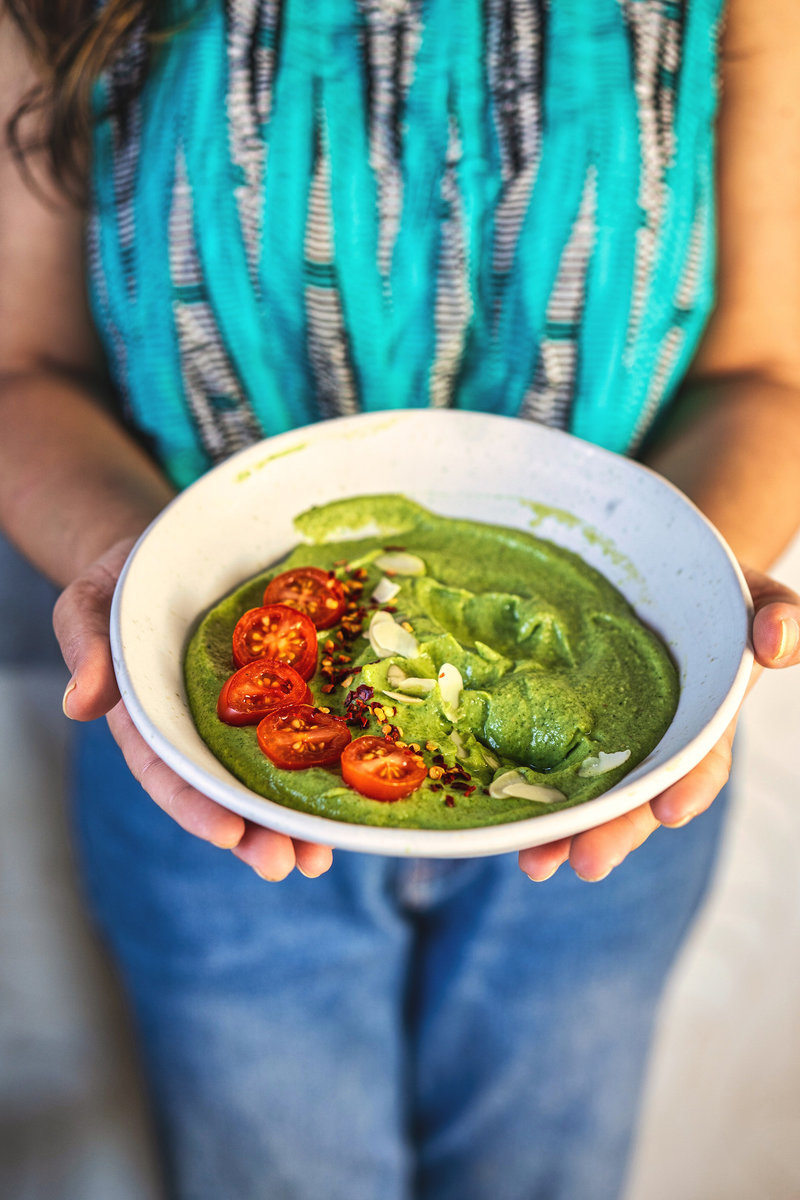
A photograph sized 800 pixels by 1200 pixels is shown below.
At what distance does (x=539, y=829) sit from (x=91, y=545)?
0.91m

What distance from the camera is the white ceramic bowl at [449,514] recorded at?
1038mm

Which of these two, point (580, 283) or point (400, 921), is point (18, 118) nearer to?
point (580, 283)

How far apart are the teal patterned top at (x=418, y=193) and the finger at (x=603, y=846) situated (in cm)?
89

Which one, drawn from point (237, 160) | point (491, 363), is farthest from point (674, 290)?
point (237, 160)

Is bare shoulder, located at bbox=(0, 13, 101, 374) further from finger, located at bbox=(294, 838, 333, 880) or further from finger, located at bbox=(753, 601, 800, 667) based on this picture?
finger, located at bbox=(753, 601, 800, 667)

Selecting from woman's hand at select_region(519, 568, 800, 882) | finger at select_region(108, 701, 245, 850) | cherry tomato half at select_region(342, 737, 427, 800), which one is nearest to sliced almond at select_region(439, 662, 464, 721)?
cherry tomato half at select_region(342, 737, 427, 800)

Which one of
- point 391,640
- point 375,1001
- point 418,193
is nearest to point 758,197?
point 418,193

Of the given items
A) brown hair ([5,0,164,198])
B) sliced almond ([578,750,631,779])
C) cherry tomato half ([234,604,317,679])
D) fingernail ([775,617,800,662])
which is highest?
brown hair ([5,0,164,198])

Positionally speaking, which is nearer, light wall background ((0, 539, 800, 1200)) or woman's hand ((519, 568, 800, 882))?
woman's hand ((519, 568, 800, 882))

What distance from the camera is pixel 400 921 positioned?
1.96 metres

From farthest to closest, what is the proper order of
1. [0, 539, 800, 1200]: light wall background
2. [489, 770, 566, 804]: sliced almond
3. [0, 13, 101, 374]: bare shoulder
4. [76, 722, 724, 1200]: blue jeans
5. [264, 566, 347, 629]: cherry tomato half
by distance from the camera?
[0, 539, 800, 1200]: light wall background, [76, 722, 724, 1200]: blue jeans, [0, 13, 101, 374]: bare shoulder, [264, 566, 347, 629]: cherry tomato half, [489, 770, 566, 804]: sliced almond

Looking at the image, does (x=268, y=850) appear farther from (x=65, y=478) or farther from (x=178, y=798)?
(x=65, y=478)

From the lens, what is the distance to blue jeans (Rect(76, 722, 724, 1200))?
1852mm

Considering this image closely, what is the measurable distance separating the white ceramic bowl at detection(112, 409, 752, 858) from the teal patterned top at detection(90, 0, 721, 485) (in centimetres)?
18
